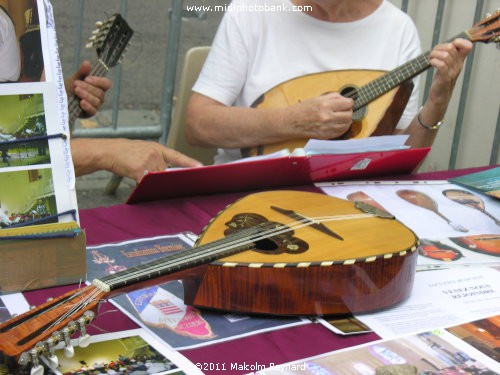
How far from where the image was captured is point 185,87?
7.21 feet

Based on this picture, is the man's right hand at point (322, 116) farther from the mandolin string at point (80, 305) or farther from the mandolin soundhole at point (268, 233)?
the mandolin string at point (80, 305)

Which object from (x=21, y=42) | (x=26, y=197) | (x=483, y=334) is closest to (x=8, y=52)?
(x=21, y=42)

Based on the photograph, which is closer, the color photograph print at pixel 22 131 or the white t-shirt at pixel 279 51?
the color photograph print at pixel 22 131

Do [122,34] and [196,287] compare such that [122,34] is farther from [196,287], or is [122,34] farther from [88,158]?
[196,287]

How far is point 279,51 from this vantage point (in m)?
2.00

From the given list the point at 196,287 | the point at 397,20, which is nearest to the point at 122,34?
the point at 397,20

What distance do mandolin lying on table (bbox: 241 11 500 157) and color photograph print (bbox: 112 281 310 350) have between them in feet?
2.90

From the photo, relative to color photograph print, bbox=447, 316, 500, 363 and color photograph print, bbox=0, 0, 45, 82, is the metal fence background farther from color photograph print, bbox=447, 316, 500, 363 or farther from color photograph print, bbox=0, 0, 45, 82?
color photograph print, bbox=447, 316, 500, 363

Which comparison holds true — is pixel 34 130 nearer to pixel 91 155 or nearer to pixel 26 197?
pixel 26 197

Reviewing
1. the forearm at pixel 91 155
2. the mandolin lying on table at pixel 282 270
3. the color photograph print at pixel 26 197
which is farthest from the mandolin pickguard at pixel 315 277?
the forearm at pixel 91 155

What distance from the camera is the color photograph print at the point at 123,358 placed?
2.76 feet

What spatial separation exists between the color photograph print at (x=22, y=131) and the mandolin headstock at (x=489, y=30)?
113cm

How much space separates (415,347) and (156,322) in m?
0.35

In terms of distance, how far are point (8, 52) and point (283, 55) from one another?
1.14 m
